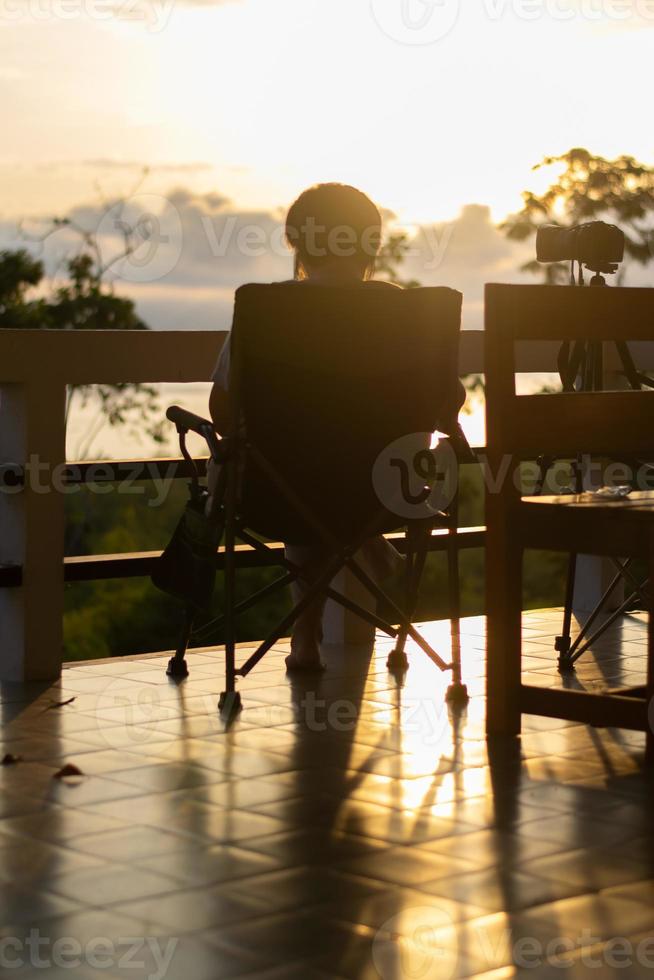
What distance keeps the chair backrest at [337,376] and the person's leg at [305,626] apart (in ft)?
0.91

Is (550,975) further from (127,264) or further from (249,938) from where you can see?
(127,264)

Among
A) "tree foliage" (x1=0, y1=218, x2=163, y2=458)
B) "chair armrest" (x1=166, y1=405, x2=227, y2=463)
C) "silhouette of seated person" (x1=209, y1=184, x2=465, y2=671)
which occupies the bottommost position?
"chair armrest" (x1=166, y1=405, x2=227, y2=463)

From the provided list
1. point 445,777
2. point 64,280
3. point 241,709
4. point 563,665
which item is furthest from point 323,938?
point 64,280

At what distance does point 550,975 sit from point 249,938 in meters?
0.38

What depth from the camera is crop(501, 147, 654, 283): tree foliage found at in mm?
25047

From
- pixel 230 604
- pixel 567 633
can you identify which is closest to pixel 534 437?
pixel 230 604

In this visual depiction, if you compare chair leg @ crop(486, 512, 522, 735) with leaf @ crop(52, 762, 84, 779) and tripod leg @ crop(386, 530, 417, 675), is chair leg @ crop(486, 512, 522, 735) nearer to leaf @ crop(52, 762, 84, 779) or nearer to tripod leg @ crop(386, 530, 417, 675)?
tripod leg @ crop(386, 530, 417, 675)

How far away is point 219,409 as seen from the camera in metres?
3.60

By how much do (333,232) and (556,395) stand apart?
80 cm

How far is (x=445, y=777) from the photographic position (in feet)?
9.09

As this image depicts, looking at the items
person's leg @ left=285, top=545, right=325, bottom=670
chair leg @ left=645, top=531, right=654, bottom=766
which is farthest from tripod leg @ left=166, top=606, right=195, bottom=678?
chair leg @ left=645, top=531, right=654, bottom=766

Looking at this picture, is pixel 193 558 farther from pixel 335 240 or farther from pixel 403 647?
pixel 335 240

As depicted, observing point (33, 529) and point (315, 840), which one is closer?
point (315, 840)

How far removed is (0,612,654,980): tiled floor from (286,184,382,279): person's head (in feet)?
3.43
